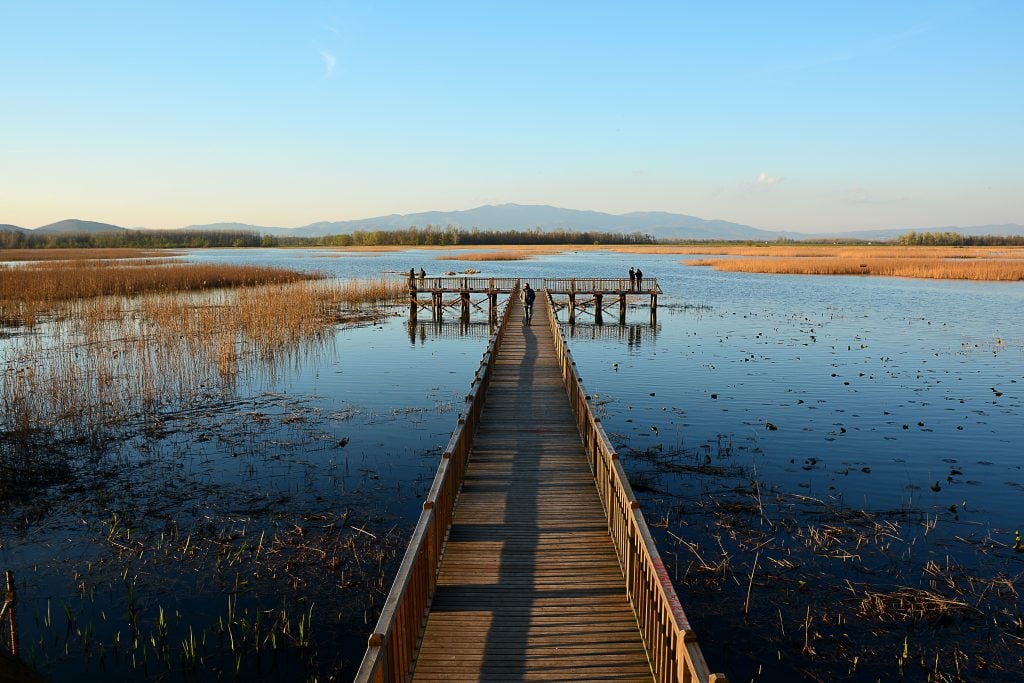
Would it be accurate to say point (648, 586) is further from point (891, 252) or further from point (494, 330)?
point (891, 252)

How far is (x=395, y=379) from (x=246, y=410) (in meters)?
6.17

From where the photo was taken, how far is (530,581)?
836 cm

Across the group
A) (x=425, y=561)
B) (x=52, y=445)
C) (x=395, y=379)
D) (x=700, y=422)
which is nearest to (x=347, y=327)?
(x=395, y=379)

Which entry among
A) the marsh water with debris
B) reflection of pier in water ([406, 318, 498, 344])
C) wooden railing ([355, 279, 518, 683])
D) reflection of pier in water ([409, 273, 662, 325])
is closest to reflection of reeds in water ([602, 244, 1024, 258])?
reflection of pier in water ([409, 273, 662, 325])

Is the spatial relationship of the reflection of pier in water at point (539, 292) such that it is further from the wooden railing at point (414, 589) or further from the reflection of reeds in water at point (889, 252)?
the reflection of reeds in water at point (889, 252)

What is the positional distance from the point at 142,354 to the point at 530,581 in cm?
2174

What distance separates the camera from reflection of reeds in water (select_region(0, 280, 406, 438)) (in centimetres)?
1908

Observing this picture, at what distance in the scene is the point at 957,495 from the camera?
1403cm

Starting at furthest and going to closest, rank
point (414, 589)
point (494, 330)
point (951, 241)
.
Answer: point (951, 241) → point (494, 330) → point (414, 589)

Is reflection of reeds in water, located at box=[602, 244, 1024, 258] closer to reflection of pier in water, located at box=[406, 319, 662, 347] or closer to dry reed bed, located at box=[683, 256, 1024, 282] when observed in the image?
dry reed bed, located at box=[683, 256, 1024, 282]

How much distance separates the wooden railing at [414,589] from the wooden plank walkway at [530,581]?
28 centimetres

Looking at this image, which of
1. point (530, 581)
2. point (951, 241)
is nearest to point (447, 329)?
point (530, 581)

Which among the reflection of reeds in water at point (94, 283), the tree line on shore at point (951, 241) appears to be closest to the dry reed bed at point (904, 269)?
the reflection of reeds in water at point (94, 283)

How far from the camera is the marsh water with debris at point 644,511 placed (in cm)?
899
